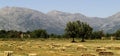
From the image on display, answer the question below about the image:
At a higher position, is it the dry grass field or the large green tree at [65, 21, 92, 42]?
the large green tree at [65, 21, 92, 42]

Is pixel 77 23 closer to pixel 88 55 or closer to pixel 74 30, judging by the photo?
pixel 74 30

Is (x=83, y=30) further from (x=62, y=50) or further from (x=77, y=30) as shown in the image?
(x=62, y=50)

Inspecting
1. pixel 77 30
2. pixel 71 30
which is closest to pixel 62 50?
pixel 77 30

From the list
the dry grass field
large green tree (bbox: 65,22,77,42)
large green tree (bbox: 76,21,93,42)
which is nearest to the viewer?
the dry grass field

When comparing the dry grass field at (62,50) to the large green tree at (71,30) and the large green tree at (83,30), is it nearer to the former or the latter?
the large green tree at (71,30)

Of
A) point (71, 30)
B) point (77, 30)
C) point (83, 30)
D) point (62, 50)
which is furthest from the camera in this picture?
point (71, 30)

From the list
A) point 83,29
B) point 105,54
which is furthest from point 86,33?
point 105,54

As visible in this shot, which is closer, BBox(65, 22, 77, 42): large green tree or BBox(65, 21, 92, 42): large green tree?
BBox(65, 22, 77, 42): large green tree

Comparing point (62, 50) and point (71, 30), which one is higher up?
point (71, 30)

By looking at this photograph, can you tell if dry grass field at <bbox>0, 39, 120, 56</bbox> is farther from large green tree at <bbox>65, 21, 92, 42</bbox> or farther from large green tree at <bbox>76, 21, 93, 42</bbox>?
large green tree at <bbox>76, 21, 93, 42</bbox>

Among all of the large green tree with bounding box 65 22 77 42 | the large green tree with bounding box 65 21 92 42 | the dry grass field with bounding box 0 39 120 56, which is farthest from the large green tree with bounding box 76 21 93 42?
the dry grass field with bounding box 0 39 120 56

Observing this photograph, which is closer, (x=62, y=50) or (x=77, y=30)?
(x=62, y=50)

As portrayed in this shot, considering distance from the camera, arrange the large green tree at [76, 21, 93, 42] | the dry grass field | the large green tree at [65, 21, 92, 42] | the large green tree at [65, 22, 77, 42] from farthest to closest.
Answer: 1. the large green tree at [76, 21, 93, 42]
2. the large green tree at [65, 21, 92, 42]
3. the large green tree at [65, 22, 77, 42]
4. the dry grass field

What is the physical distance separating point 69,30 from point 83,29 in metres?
6.77
